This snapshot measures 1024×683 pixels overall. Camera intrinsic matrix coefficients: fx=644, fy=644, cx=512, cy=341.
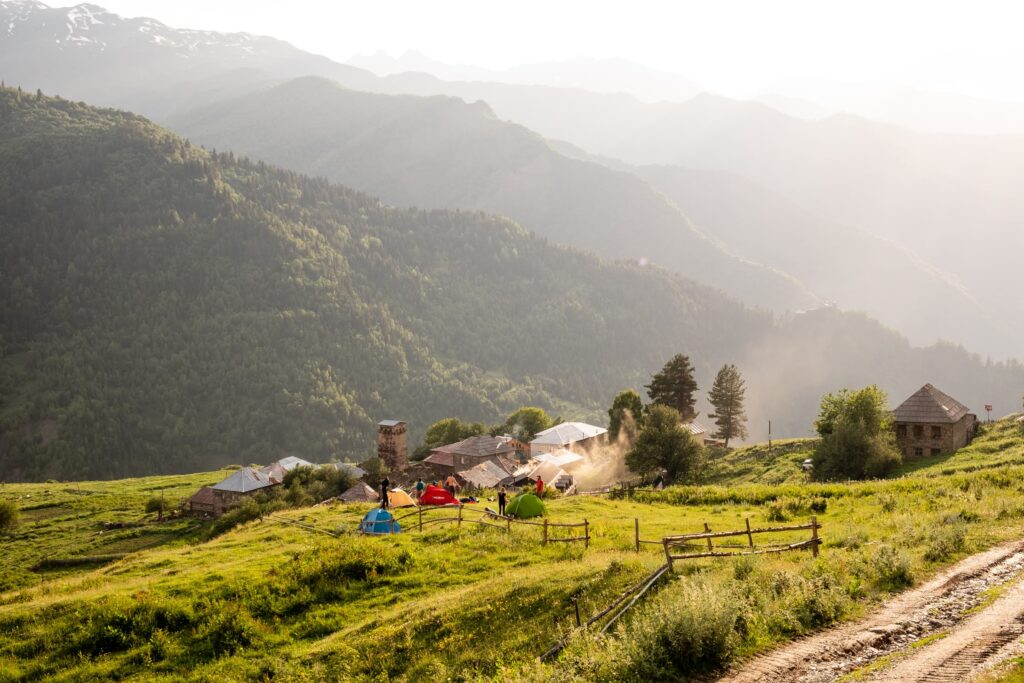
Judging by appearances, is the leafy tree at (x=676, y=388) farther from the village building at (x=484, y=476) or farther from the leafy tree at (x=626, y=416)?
the village building at (x=484, y=476)

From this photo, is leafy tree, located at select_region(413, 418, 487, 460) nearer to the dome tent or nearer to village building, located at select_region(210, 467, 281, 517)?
village building, located at select_region(210, 467, 281, 517)

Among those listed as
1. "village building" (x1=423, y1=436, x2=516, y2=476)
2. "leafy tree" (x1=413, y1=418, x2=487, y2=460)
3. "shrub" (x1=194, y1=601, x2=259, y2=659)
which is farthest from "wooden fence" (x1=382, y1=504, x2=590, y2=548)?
"leafy tree" (x1=413, y1=418, x2=487, y2=460)

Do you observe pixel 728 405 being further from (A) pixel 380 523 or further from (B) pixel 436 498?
(A) pixel 380 523

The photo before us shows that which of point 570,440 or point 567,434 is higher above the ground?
point 567,434

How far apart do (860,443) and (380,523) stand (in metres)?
39.9

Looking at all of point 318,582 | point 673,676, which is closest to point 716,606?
point 673,676

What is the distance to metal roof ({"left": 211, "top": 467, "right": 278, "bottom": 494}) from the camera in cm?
8356

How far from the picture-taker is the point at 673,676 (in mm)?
13898

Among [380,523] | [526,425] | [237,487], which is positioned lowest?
[237,487]

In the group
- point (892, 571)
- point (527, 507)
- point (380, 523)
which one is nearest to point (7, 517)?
point (380, 523)

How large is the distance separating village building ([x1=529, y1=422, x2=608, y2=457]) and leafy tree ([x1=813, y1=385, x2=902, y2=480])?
4713 centimetres

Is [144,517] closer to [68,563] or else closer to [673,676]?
[68,563]

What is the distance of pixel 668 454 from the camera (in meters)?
61.6

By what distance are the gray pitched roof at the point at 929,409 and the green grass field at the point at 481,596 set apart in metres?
22.2
